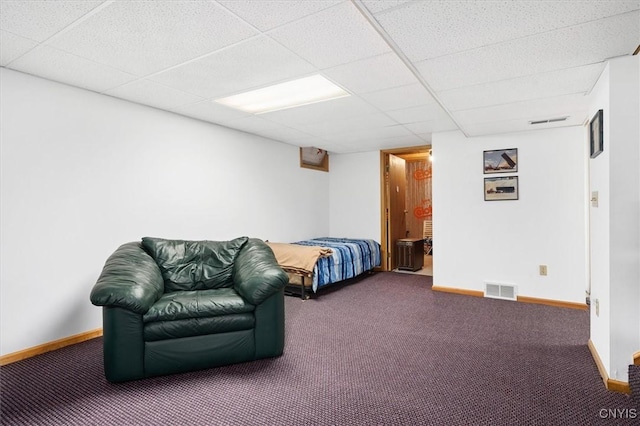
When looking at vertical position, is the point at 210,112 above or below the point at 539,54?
above

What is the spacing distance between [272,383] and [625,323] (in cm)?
235

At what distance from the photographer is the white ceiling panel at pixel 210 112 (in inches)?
140

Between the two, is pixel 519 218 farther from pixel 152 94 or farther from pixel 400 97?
pixel 152 94

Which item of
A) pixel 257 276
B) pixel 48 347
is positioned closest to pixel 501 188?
pixel 257 276

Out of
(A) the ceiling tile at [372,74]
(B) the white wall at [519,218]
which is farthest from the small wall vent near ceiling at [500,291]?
(A) the ceiling tile at [372,74]

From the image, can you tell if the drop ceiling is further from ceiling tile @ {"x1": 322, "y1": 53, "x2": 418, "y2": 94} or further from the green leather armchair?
the green leather armchair

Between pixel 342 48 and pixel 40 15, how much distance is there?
1.77 meters

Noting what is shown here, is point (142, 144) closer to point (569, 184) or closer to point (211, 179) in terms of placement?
point (211, 179)

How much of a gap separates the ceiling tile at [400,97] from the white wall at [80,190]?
217cm

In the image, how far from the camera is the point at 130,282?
2381 mm

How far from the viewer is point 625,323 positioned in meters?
2.16

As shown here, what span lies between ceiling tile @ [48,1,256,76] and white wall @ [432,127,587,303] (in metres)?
3.59

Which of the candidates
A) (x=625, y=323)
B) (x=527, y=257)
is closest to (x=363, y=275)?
(x=527, y=257)

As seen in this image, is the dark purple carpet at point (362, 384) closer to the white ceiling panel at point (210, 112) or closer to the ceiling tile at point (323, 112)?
the ceiling tile at point (323, 112)
